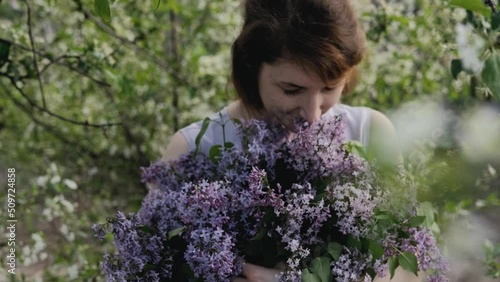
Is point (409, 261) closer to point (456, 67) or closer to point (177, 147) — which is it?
point (456, 67)

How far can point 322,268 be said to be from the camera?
119cm

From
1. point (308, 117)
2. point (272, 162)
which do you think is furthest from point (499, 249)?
point (272, 162)

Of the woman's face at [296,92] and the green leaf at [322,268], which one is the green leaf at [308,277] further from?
the woman's face at [296,92]

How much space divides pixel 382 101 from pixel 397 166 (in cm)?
188

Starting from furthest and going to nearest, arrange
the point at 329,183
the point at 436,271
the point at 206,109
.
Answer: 1. the point at 206,109
2. the point at 436,271
3. the point at 329,183

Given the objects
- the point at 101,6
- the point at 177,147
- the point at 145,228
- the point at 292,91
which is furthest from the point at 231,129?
the point at 101,6

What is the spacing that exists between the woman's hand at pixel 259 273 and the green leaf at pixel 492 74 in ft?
1.93

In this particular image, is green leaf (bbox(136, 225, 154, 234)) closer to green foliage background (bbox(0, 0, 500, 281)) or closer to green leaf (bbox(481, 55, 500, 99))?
green leaf (bbox(481, 55, 500, 99))

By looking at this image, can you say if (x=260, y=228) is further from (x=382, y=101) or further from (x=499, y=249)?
(x=382, y=101)

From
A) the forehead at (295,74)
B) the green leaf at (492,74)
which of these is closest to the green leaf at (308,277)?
the green leaf at (492,74)

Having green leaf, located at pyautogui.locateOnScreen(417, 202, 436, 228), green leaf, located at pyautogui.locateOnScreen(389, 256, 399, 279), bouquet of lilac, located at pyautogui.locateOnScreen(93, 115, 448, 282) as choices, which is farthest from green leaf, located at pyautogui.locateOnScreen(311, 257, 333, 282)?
green leaf, located at pyautogui.locateOnScreen(417, 202, 436, 228)

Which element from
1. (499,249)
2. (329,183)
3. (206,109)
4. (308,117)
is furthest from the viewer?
(206,109)

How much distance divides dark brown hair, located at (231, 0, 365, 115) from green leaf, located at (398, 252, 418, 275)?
58cm

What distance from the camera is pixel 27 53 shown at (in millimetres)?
2314
